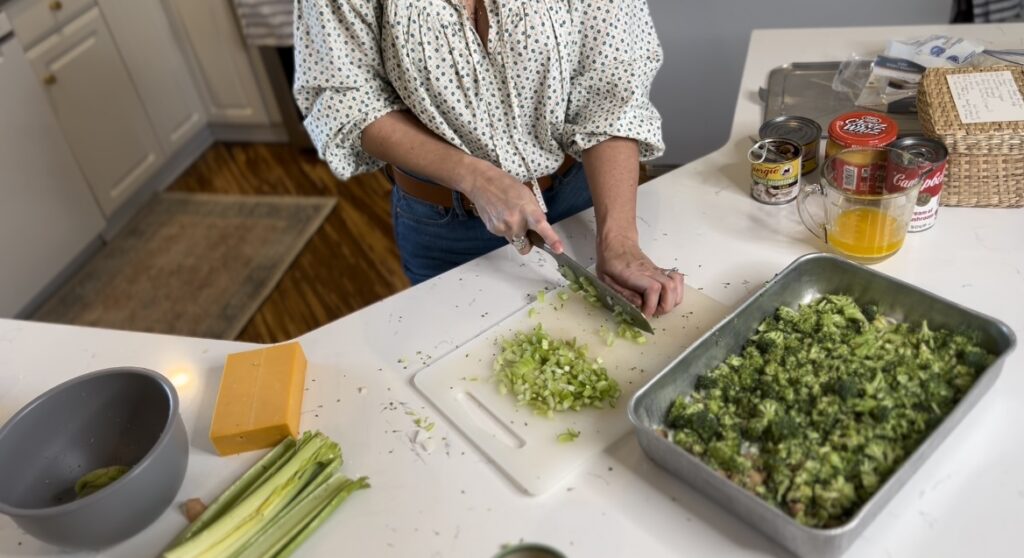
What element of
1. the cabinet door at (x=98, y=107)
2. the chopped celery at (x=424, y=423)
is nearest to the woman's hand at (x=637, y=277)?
the chopped celery at (x=424, y=423)

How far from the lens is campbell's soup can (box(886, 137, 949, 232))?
3.92 feet

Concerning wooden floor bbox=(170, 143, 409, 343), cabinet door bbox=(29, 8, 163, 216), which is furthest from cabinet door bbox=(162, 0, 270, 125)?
cabinet door bbox=(29, 8, 163, 216)

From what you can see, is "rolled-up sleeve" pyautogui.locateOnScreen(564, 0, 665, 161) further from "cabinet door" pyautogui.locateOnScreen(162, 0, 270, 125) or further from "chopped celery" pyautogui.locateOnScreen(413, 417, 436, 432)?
"cabinet door" pyautogui.locateOnScreen(162, 0, 270, 125)

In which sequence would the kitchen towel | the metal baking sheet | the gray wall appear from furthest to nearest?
the kitchen towel → the gray wall → the metal baking sheet

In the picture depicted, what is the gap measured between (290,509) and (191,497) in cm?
16

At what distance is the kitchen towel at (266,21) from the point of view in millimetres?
3025

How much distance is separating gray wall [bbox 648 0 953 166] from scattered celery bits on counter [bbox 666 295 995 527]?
5.41 ft

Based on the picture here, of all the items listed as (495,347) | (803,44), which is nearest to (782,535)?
(495,347)

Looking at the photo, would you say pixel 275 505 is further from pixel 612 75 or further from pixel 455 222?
pixel 612 75

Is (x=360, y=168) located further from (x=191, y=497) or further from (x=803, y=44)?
(x=803, y=44)

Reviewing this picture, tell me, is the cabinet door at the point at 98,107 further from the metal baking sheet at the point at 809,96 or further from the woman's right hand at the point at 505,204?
the metal baking sheet at the point at 809,96

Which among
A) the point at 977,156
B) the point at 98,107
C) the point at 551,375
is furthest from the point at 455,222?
the point at 98,107

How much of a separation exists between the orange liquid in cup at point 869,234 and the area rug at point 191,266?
1.97 metres

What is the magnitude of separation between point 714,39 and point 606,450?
194 cm
